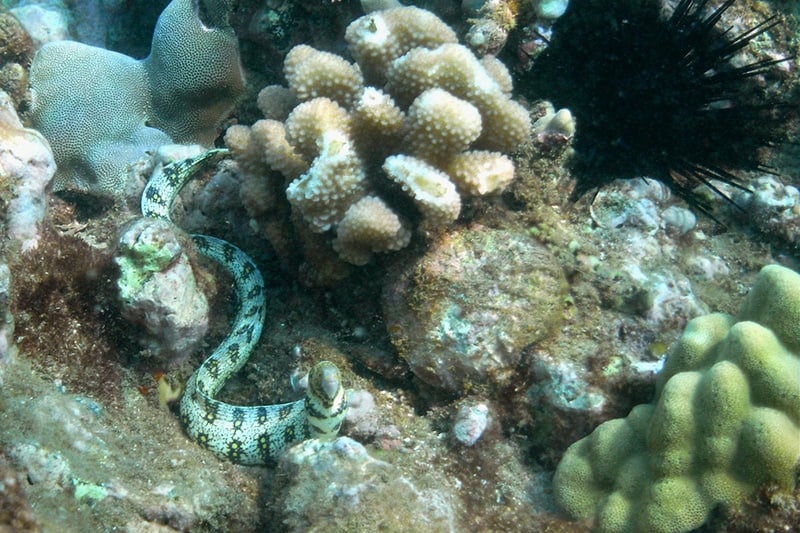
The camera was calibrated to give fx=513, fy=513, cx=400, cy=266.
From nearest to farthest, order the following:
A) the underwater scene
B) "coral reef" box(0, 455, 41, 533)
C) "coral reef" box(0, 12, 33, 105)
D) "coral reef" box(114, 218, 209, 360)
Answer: "coral reef" box(0, 455, 41, 533)
the underwater scene
"coral reef" box(114, 218, 209, 360)
"coral reef" box(0, 12, 33, 105)

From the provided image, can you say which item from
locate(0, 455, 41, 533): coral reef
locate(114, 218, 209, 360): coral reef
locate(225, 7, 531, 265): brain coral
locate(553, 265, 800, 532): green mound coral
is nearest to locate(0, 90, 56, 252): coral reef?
locate(114, 218, 209, 360): coral reef

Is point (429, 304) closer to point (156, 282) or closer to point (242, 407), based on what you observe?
point (242, 407)

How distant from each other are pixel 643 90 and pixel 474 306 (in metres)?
2.03

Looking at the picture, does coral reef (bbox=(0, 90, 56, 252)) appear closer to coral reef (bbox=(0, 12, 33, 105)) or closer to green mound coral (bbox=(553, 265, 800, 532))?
coral reef (bbox=(0, 12, 33, 105))

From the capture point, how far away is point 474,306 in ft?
10.0

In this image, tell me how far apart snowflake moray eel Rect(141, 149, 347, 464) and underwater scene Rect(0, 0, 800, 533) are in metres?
0.02

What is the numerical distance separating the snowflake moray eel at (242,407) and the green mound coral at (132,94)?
3.37ft

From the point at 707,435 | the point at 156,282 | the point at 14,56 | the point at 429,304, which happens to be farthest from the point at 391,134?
the point at 14,56

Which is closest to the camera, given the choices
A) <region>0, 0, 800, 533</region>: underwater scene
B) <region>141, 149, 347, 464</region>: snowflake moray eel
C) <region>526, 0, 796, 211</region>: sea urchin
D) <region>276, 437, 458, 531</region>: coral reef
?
<region>276, 437, 458, 531</region>: coral reef

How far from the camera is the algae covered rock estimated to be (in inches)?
120

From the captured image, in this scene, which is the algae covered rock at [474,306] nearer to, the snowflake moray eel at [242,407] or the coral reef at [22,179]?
the snowflake moray eel at [242,407]

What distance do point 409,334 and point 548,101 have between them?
83.4 inches

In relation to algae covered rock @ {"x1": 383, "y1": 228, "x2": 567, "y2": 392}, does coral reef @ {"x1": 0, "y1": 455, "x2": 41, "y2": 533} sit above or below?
below

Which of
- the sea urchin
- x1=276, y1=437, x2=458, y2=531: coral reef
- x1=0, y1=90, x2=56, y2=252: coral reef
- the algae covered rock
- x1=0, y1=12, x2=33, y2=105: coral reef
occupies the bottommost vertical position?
x1=0, y1=12, x2=33, y2=105: coral reef
